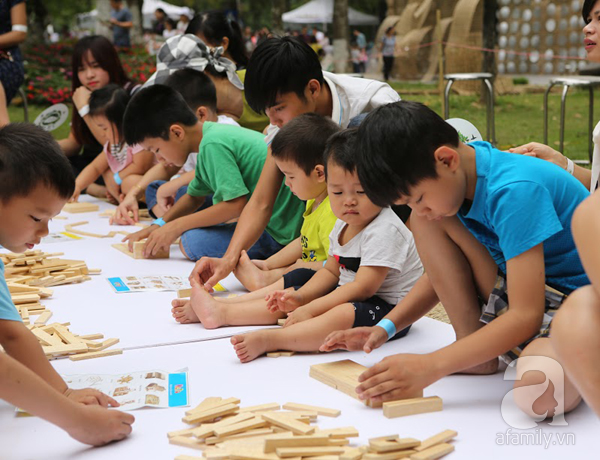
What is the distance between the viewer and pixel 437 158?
1.89m

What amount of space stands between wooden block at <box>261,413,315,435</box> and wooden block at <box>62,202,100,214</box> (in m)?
3.82

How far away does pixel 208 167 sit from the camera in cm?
366

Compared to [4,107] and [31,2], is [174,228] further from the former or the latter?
[31,2]

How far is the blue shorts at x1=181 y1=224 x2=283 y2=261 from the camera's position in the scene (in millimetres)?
3770

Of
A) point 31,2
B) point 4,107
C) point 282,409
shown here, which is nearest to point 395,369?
point 282,409

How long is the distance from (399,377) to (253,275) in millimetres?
1356

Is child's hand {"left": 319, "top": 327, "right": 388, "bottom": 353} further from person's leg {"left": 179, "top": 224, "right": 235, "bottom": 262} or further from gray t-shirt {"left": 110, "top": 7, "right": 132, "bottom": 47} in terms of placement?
gray t-shirt {"left": 110, "top": 7, "right": 132, "bottom": 47}

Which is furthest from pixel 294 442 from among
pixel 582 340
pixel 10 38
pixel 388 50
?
pixel 388 50

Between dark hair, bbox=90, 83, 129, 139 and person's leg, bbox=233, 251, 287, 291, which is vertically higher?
dark hair, bbox=90, 83, 129, 139

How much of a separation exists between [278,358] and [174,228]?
1.52m

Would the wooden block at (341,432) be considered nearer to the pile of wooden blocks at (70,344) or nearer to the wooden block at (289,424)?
the wooden block at (289,424)

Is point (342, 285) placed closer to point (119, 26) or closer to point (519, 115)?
point (519, 115)

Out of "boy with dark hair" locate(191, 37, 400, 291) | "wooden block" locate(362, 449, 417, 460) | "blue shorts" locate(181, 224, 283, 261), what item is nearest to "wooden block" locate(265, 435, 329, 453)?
"wooden block" locate(362, 449, 417, 460)

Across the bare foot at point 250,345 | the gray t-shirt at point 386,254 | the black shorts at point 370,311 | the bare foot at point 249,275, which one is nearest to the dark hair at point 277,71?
the bare foot at point 249,275
